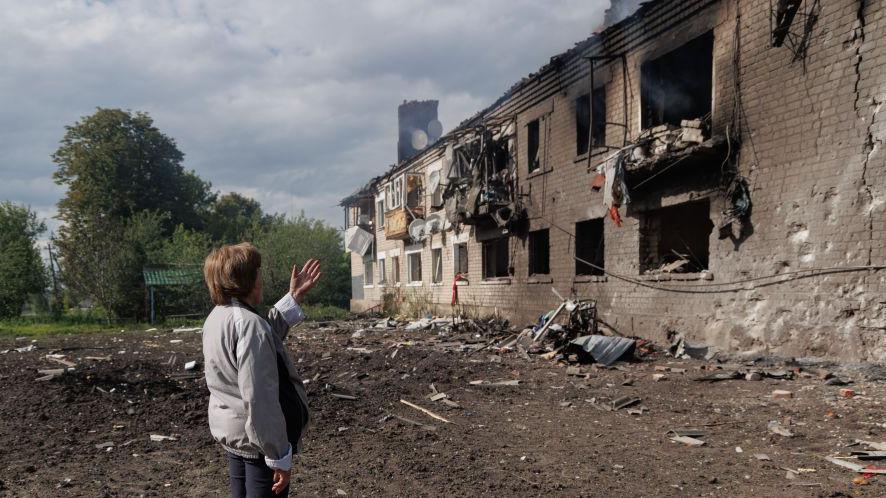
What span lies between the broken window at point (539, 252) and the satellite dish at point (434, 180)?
6553 mm

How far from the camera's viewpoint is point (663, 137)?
10.8 m

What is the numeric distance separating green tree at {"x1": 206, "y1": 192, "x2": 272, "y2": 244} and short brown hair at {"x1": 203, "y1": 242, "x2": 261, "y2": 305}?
38.4 metres

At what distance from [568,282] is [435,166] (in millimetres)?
9766

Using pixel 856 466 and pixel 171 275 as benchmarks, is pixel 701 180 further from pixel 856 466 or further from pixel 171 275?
pixel 171 275

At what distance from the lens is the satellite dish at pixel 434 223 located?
21719mm

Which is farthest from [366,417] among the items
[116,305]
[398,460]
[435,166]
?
[116,305]

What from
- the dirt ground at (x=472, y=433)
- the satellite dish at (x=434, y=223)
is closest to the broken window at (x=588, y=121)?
the dirt ground at (x=472, y=433)

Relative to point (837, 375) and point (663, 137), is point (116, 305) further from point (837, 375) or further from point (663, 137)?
point (837, 375)

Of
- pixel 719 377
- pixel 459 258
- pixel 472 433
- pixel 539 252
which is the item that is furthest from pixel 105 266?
pixel 719 377

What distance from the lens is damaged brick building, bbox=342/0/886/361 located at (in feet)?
25.9

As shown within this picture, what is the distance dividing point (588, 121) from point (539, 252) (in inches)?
169

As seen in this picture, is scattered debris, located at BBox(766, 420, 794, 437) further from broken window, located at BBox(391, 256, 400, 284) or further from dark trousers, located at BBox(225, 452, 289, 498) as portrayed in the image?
broken window, located at BBox(391, 256, 400, 284)

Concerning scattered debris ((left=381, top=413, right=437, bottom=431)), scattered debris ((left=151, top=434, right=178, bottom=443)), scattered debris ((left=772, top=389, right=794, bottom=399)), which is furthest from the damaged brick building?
scattered debris ((left=151, top=434, right=178, bottom=443))

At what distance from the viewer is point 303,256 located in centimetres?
3212
